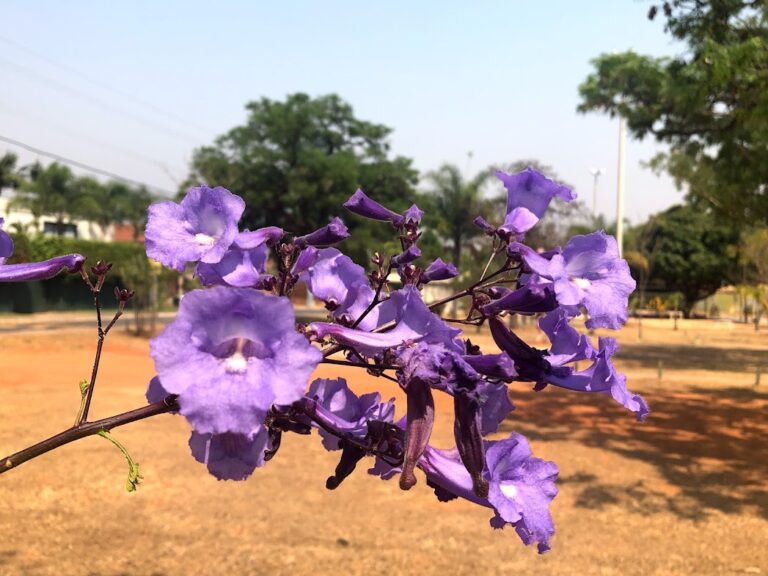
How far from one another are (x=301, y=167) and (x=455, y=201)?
8.88 meters

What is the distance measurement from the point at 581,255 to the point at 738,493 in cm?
823

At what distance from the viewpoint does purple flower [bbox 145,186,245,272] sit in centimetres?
107

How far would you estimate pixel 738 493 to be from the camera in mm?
8039

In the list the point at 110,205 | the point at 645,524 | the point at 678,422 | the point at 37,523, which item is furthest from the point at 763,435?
the point at 110,205

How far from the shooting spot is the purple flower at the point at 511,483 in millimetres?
1083

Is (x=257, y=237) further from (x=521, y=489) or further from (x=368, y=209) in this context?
(x=521, y=489)

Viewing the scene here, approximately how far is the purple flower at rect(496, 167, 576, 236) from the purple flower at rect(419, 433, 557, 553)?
0.36 metres

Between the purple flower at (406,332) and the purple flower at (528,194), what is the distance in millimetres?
308

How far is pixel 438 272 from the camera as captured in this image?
1266 mm

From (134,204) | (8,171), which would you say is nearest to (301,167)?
(8,171)

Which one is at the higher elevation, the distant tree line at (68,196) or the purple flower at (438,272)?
the distant tree line at (68,196)

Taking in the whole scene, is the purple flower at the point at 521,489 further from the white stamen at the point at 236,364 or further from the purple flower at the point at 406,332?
the white stamen at the point at 236,364

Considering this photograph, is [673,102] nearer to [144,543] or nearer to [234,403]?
[144,543]

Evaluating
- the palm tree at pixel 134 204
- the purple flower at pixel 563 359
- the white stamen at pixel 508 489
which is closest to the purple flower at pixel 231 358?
the purple flower at pixel 563 359
